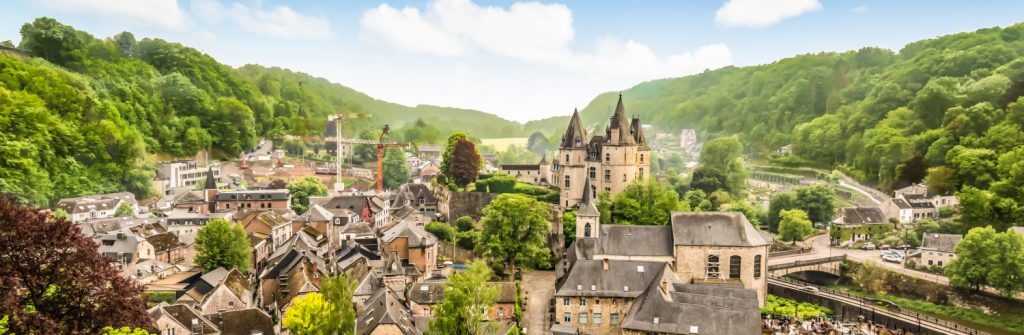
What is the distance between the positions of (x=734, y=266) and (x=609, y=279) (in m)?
7.71

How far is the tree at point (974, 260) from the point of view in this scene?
123 ft

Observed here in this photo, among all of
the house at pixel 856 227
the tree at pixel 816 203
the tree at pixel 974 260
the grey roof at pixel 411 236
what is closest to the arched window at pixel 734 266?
the tree at pixel 974 260

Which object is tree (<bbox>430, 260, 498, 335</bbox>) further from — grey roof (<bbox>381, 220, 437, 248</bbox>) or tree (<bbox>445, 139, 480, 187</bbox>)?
tree (<bbox>445, 139, 480, 187</bbox>)

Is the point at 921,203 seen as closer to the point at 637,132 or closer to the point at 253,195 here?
the point at 637,132

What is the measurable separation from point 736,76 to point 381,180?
328 ft

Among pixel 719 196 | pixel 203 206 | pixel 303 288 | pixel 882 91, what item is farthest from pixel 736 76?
pixel 303 288

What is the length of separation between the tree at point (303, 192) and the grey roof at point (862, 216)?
149 ft

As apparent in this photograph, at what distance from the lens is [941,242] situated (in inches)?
1702

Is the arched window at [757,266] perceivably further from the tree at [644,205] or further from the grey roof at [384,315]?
the grey roof at [384,315]

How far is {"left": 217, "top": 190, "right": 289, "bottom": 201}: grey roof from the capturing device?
54.3 meters

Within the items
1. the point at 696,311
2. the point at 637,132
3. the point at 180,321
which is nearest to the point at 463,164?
the point at 637,132

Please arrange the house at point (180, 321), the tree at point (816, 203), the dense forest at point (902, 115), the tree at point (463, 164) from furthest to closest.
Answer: the tree at point (816, 203) < the tree at point (463, 164) < the dense forest at point (902, 115) < the house at point (180, 321)

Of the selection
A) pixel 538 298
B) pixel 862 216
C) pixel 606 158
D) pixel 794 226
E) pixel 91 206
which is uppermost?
pixel 606 158

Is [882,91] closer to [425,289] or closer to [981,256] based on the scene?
[981,256]
